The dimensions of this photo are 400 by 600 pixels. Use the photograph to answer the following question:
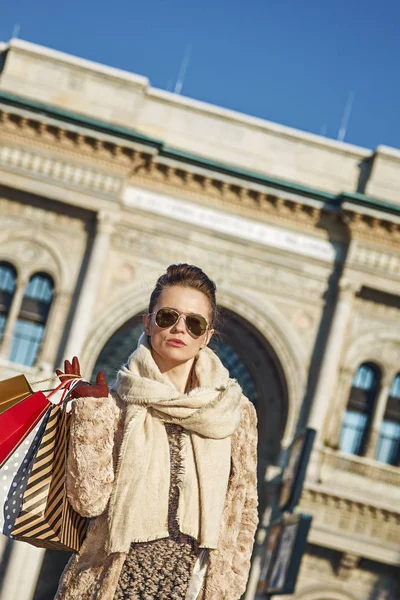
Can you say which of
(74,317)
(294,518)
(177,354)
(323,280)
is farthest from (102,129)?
(177,354)

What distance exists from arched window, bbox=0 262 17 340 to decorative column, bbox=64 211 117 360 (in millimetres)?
1675

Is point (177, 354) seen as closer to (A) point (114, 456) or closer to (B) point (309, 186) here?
(A) point (114, 456)

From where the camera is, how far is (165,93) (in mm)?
31016

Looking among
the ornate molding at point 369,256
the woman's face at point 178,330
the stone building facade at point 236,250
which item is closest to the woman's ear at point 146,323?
the woman's face at point 178,330

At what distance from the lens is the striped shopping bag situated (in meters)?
4.68

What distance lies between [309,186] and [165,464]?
26.2 metres

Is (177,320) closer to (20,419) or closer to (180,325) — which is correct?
(180,325)

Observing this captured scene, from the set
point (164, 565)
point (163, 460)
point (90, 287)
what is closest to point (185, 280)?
point (163, 460)

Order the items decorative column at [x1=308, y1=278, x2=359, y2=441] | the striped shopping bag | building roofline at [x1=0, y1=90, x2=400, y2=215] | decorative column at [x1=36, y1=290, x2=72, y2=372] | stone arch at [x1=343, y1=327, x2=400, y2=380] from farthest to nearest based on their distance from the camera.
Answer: stone arch at [x1=343, y1=327, x2=400, y2=380] < decorative column at [x1=308, y1=278, x2=359, y2=441] < decorative column at [x1=36, y1=290, x2=72, y2=372] < building roofline at [x1=0, y1=90, x2=400, y2=215] < the striped shopping bag

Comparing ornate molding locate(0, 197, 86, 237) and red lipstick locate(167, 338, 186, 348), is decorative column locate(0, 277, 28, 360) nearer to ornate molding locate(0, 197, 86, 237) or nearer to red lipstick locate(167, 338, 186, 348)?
ornate molding locate(0, 197, 86, 237)

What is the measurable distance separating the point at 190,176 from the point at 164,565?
25587mm

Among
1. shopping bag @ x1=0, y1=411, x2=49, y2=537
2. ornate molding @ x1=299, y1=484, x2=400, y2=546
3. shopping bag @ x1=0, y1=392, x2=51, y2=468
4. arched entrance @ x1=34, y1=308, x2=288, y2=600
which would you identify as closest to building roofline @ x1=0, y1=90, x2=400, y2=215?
arched entrance @ x1=34, y1=308, x2=288, y2=600

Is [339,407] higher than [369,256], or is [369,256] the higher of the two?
[369,256]

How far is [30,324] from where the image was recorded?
29.9 metres
